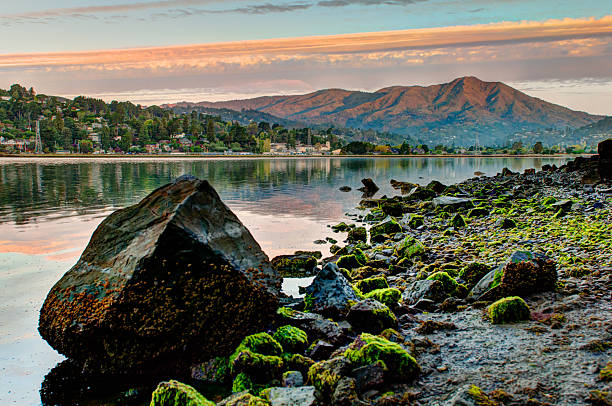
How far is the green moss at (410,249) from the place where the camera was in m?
13.8

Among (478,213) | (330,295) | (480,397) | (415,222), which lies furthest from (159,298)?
(478,213)

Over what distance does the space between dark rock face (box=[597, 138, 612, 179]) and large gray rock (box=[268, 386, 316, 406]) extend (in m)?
30.5

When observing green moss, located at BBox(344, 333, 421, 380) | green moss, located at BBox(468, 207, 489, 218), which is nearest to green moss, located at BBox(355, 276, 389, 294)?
green moss, located at BBox(344, 333, 421, 380)

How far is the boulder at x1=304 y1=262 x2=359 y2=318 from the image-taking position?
896cm

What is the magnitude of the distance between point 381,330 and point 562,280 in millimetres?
3975

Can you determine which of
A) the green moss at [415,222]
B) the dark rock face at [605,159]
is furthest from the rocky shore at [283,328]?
the dark rock face at [605,159]

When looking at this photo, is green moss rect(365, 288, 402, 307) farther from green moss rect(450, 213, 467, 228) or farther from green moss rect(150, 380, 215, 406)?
green moss rect(450, 213, 467, 228)

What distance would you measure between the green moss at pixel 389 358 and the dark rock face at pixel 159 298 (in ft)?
7.55

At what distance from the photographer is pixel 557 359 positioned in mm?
5969

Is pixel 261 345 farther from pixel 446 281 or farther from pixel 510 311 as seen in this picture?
pixel 446 281

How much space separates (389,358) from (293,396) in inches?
53.6

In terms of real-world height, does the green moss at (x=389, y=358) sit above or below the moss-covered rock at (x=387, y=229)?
above

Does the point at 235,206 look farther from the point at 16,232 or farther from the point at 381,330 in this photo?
the point at 381,330

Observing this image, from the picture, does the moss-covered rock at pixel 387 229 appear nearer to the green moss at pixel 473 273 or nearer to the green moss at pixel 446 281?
the green moss at pixel 473 273
